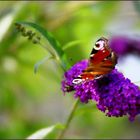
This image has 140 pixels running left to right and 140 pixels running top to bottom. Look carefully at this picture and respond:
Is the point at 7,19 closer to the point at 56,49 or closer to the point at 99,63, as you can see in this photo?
the point at 56,49

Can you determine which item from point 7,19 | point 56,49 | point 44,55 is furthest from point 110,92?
A: point 44,55

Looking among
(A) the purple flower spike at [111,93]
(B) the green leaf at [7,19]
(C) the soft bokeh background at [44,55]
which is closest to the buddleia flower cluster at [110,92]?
(A) the purple flower spike at [111,93]

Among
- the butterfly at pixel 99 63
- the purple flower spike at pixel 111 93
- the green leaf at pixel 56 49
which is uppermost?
the green leaf at pixel 56 49

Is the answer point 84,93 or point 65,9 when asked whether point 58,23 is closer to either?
point 65,9

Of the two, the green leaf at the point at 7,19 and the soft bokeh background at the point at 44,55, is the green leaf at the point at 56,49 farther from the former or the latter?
the soft bokeh background at the point at 44,55

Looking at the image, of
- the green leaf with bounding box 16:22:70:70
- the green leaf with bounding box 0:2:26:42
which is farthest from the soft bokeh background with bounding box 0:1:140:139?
the green leaf with bounding box 16:22:70:70

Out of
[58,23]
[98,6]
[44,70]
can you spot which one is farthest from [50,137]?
[98,6]
